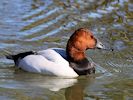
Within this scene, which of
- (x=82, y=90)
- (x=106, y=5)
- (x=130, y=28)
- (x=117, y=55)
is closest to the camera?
(x=82, y=90)

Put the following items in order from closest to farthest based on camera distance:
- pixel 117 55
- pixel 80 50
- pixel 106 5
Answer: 1. pixel 80 50
2. pixel 117 55
3. pixel 106 5

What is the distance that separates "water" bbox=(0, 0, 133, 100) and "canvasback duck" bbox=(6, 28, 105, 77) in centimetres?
13

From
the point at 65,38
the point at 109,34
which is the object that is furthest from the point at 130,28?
the point at 65,38

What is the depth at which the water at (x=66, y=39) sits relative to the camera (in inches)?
325

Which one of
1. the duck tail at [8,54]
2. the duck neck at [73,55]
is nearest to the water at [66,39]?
the duck tail at [8,54]

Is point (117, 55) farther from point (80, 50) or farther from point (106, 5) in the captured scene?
point (106, 5)

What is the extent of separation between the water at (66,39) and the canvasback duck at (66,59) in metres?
0.13

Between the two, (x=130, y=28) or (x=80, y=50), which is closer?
(x=80, y=50)

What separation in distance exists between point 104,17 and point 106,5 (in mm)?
1568

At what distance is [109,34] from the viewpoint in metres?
11.9

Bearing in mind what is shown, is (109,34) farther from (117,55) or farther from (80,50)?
(80,50)

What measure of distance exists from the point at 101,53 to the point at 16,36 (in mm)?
1955

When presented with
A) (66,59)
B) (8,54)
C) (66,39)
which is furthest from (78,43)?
(66,39)

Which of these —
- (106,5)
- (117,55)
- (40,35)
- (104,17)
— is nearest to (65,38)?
(40,35)
